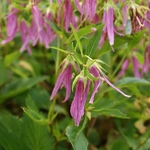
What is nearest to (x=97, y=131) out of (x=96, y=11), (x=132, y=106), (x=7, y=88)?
(x=132, y=106)

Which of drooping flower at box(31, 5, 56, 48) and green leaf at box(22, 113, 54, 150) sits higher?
drooping flower at box(31, 5, 56, 48)

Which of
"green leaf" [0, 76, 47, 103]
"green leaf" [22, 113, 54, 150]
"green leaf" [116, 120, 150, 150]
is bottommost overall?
"green leaf" [116, 120, 150, 150]

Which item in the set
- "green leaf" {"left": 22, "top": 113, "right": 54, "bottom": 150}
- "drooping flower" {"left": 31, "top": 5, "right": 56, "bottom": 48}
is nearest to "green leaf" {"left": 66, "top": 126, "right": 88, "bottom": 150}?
"green leaf" {"left": 22, "top": 113, "right": 54, "bottom": 150}

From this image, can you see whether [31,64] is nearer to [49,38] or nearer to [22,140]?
[49,38]

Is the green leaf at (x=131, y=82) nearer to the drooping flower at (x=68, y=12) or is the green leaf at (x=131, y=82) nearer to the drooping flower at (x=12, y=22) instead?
the drooping flower at (x=68, y=12)

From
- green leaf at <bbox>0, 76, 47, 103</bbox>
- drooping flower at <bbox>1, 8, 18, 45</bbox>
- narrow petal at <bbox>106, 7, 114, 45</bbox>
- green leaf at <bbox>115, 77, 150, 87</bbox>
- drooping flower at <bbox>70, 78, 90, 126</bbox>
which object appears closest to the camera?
drooping flower at <bbox>70, 78, 90, 126</bbox>

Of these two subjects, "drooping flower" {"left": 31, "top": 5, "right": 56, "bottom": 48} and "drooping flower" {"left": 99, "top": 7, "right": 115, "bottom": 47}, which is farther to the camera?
"drooping flower" {"left": 31, "top": 5, "right": 56, "bottom": 48}

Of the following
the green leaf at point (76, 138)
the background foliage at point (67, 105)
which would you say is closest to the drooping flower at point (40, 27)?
the background foliage at point (67, 105)

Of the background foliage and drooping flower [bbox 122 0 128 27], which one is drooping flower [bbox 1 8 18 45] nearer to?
the background foliage
